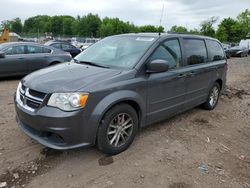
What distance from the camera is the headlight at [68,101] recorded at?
3.23 metres

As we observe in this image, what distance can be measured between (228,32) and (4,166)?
67874 mm

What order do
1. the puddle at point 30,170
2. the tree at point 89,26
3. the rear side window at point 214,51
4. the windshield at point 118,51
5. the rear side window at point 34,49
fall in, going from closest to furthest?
the puddle at point 30,170, the windshield at point 118,51, the rear side window at point 214,51, the rear side window at point 34,49, the tree at point 89,26

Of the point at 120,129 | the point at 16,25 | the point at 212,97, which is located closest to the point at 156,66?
the point at 120,129

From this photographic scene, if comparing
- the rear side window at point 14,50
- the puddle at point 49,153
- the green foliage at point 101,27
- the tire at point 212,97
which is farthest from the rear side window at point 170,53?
the green foliage at point 101,27

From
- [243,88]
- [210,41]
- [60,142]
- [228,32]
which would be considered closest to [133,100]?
[60,142]

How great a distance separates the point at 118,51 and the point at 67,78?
1.20 meters

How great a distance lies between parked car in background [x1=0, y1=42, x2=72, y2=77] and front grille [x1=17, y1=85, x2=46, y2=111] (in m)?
5.75

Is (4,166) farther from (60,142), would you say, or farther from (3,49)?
(3,49)

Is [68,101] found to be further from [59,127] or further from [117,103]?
[117,103]

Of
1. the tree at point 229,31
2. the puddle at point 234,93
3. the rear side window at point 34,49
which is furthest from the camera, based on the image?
the tree at point 229,31

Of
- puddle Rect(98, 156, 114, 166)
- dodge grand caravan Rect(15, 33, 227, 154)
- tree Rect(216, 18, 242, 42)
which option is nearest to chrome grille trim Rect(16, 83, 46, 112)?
dodge grand caravan Rect(15, 33, 227, 154)

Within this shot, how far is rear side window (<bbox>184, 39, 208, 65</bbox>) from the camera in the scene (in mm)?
5022

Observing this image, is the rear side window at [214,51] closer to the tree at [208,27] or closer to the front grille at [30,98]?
the front grille at [30,98]

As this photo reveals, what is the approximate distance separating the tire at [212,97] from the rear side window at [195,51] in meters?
0.88
